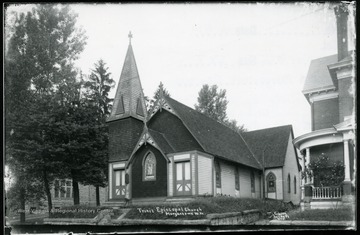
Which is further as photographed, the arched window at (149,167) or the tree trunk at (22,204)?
the arched window at (149,167)

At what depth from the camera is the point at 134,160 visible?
18688mm

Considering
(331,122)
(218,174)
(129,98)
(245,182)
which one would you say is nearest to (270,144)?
(245,182)

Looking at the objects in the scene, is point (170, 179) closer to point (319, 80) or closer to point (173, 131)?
point (173, 131)

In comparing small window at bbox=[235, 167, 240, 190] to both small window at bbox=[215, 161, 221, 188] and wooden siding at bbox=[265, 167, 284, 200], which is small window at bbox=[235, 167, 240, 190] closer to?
small window at bbox=[215, 161, 221, 188]

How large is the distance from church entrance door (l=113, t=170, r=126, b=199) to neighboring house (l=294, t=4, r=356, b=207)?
8169 mm

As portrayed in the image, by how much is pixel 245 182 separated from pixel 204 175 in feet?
14.5

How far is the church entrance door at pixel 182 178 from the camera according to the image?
1754cm

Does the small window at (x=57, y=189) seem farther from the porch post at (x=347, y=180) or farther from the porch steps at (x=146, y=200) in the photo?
the porch post at (x=347, y=180)

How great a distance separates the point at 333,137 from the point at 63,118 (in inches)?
433

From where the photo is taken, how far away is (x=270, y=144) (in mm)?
22750

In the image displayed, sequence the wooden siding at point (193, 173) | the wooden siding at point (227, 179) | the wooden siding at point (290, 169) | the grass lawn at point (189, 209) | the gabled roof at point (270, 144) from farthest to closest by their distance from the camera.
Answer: the gabled roof at point (270, 144) → the wooden siding at point (290, 169) → the wooden siding at point (227, 179) → the wooden siding at point (193, 173) → the grass lawn at point (189, 209)

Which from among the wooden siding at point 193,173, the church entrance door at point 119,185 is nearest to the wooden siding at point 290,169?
A: the wooden siding at point 193,173

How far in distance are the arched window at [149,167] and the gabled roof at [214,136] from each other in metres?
2.29

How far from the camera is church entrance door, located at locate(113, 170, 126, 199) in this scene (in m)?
18.0
